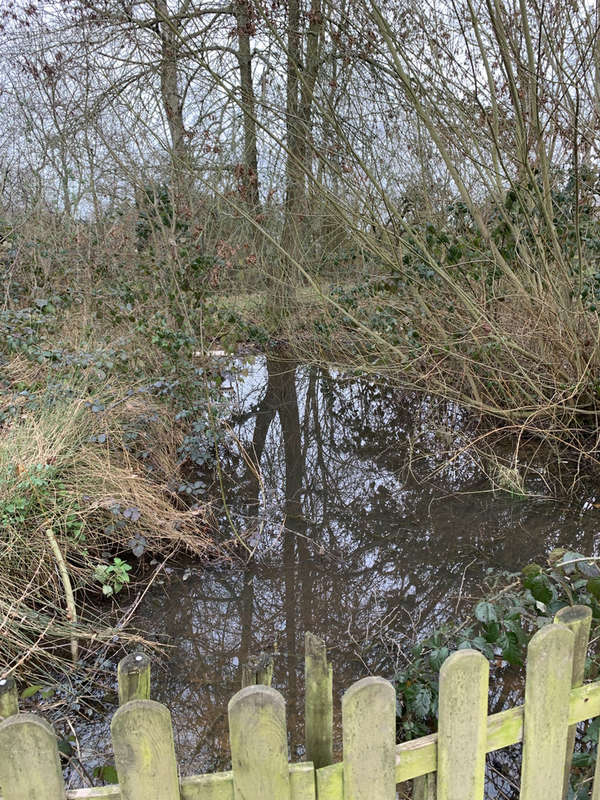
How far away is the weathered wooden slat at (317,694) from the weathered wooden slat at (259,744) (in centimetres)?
20

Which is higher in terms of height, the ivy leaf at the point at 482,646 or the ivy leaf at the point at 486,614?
the ivy leaf at the point at 486,614

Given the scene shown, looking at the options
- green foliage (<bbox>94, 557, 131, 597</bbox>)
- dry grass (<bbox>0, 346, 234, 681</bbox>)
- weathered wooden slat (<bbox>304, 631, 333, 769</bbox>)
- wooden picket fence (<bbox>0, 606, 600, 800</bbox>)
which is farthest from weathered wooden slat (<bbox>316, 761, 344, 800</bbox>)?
green foliage (<bbox>94, 557, 131, 597</bbox>)

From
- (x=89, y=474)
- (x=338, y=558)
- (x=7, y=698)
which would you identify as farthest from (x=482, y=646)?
(x=89, y=474)

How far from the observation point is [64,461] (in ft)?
11.2

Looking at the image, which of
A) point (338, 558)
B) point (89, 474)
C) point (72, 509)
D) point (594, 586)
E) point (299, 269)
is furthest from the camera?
point (299, 269)

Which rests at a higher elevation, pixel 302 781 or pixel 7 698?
pixel 7 698

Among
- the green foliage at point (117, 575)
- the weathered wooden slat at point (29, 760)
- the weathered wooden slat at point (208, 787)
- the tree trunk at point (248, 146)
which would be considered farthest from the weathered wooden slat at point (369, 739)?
the tree trunk at point (248, 146)

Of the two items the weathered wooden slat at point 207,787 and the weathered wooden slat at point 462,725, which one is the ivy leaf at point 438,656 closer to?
the weathered wooden slat at point 462,725

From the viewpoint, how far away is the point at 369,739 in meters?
1.19

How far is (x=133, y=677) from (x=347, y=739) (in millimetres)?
493

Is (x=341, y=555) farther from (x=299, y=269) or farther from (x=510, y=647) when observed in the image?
(x=299, y=269)

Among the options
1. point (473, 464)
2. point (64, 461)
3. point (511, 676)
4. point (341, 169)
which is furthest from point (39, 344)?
point (511, 676)

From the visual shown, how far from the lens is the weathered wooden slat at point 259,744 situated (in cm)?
112

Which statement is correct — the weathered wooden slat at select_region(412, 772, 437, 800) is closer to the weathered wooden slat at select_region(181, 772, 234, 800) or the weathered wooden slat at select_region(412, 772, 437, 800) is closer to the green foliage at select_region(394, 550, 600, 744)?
the weathered wooden slat at select_region(181, 772, 234, 800)
